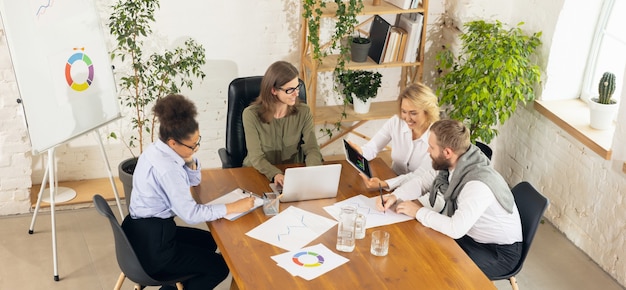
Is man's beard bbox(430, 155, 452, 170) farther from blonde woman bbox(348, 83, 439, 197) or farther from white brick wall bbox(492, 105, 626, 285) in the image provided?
white brick wall bbox(492, 105, 626, 285)

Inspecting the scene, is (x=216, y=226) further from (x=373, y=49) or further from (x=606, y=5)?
(x=606, y=5)

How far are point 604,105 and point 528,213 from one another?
4.59ft

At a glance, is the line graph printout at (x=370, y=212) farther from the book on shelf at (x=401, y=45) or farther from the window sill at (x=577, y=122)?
the book on shelf at (x=401, y=45)

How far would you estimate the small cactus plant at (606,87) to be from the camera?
4.63 metres

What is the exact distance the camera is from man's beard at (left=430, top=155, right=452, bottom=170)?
11.7 ft

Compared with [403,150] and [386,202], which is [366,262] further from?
[403,150]

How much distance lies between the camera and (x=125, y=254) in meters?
3.39

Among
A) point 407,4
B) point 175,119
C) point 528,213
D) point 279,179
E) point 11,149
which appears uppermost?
point 407,4

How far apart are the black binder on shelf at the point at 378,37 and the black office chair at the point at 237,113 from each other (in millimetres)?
1164

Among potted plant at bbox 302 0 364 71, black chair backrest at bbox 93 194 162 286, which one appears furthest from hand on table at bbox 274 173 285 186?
potted plant at bbox 302 0 364 71

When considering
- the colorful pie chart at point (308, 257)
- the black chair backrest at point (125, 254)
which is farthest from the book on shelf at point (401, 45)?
the black chair backrest at point (125, 254)

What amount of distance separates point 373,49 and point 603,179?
190 cm

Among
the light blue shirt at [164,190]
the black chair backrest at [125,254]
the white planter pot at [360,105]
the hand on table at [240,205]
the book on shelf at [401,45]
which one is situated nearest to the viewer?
the black chair backrest at [125,254]

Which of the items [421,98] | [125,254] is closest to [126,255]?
[125,254]
